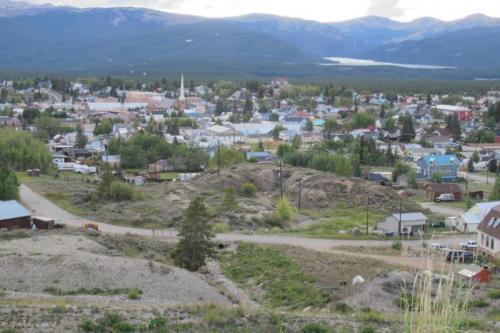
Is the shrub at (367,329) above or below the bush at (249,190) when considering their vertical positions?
above

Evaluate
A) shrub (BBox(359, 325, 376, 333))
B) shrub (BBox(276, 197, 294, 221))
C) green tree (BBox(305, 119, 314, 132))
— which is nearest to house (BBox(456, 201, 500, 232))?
shrub (BBox(276, 197, 294, 221))

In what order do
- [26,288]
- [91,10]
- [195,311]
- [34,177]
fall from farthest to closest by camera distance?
[91,10], [34,177], [26,288], [195,311]

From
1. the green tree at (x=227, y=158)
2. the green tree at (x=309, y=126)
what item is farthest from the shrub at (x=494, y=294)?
the green tree at (x=309, y=126)

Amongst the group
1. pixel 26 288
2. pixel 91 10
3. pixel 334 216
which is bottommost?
pixel 334 216

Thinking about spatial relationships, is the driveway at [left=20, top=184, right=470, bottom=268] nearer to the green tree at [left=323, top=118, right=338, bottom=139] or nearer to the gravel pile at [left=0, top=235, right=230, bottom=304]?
the gravel pile at [left=0, top=235, right=230, bottom=304]

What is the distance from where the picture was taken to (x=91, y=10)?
610ft

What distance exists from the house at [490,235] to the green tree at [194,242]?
616 cm

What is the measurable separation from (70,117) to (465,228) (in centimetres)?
3507

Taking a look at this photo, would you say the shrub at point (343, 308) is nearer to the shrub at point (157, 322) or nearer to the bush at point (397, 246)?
the shrub at point (157, 322)

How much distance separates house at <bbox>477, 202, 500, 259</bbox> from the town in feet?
0.17

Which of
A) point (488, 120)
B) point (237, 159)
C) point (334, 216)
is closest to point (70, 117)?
point (237, 159)

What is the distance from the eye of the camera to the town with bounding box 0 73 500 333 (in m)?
7.59

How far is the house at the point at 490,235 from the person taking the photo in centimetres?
1380

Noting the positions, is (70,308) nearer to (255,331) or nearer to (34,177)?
(255,331)
